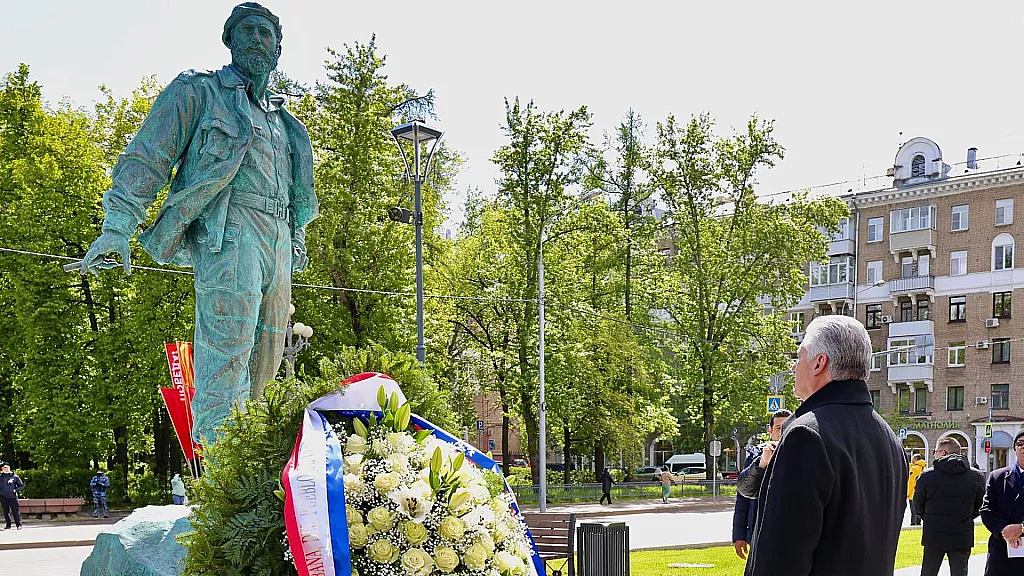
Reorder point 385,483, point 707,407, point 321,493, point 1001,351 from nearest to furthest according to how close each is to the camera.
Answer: point 321,493
point 385,483
point 707,407
point 1001,351

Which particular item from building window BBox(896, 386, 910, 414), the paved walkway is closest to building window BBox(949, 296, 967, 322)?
building window BBox(896, 386, 910, 414)

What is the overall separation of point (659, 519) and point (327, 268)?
1253cm

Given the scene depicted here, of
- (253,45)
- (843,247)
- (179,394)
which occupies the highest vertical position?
(843,247)

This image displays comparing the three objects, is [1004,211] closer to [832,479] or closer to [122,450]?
[122,450]

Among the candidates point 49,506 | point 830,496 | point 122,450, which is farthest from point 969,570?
point 122,450

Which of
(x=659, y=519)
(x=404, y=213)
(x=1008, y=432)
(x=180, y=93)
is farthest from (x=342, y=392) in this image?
(x=1008, y=432)

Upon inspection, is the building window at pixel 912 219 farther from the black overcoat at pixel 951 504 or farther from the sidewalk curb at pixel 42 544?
→ the black overcoat at pixel 951 504

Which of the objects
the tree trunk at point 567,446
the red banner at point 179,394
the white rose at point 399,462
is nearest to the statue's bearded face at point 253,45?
the white rose at point 399,462

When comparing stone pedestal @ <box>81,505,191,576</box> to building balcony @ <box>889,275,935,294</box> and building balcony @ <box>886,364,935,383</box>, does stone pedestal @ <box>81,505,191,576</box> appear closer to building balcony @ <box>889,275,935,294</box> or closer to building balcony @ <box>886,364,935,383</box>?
building balcony @ <box>886,364,935,383</box>

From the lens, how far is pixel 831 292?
59312 millimetres

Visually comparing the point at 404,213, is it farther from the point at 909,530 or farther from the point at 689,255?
the point at 689,255

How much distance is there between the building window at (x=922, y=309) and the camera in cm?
5691

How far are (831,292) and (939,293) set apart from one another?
588 centimetres

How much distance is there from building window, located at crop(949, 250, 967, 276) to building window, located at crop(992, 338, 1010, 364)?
416 cm
